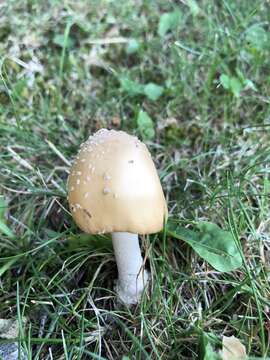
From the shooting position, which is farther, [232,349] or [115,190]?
[232,349]

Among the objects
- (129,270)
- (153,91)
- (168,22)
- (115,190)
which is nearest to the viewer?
(115,190)

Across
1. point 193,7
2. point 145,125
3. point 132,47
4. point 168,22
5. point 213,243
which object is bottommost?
point 213,243

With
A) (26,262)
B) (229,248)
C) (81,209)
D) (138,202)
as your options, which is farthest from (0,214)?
(229,248)

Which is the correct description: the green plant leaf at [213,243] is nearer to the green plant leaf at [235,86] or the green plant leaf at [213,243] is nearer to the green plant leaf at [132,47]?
the green plant leaf at [235,86]

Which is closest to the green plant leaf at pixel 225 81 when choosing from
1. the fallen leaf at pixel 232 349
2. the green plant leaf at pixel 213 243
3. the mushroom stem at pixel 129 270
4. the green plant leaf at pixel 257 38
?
the green plant leaf at pixel 257 38

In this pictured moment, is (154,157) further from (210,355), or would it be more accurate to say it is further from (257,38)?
(210,355)

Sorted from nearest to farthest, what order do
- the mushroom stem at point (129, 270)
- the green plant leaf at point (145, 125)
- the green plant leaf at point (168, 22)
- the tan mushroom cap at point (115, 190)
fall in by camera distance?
the tan mushroom cap at point (115, 190), the mushroom stem at point (129, 270), the green plant leaf at point (145, 125), the green plant leaf at point (168, 22)

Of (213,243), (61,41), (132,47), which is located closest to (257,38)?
(132,47)
